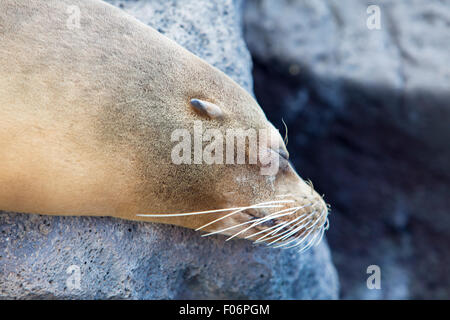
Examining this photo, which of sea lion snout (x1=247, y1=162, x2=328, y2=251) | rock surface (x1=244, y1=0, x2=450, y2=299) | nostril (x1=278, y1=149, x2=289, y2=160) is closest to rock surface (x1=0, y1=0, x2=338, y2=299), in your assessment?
sea lion snout (x1=247, y1=162, x2=328, y2=251)

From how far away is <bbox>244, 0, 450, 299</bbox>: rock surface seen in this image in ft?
11.1

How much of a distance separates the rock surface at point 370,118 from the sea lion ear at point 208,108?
201 centimetres

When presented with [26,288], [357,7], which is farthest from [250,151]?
[357,7]

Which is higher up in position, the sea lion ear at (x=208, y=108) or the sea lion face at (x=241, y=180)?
the sea lion ear at (x=208, y=108)

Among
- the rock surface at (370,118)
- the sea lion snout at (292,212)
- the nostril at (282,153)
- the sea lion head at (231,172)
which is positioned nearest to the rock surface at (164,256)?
the sea lion head at (231,172)

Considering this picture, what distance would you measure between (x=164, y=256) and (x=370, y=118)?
7.06 ft

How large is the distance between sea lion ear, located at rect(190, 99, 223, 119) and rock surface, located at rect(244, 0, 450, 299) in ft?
6.59

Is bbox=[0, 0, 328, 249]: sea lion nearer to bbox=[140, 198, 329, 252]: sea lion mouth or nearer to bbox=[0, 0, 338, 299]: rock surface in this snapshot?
bbox=[140, 198, 329, 252]: sea lion mouth

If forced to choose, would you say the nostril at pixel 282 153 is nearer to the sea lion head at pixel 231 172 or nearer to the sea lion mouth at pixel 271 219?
the sea lion head at pixel 231 172

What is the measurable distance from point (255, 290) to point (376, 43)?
2.21 m

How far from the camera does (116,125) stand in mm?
1640

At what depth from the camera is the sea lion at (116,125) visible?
1.56m

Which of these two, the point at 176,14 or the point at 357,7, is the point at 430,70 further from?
the point at 176,14
